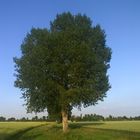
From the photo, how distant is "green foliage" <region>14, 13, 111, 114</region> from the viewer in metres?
49.9

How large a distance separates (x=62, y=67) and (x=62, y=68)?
0.13 m

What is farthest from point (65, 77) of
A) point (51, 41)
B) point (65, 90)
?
point (51, 41)

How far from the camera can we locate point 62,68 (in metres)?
49.5

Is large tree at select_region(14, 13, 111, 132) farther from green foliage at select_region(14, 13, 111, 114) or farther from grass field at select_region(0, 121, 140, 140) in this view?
grass field at select_region(0, 121, 140, 140)

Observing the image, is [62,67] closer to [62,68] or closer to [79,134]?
[62,68]

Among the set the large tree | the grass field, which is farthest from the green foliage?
the grass field

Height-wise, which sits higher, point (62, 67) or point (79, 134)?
point (62, 67)

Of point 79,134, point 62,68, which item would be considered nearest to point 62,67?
point 62,68

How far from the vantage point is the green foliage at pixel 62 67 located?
1966 inches

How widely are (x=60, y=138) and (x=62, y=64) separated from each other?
1333 cm

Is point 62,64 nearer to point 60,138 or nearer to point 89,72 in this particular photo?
point 89,72

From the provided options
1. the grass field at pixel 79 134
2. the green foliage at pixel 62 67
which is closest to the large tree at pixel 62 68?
the green foliage at pixel 62 67

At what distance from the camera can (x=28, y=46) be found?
175ft

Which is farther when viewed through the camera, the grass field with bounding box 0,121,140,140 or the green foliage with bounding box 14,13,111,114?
the green foliage with bounding box 14,13,111,114
